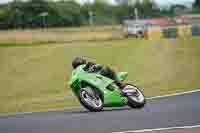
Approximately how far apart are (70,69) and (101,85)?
17.6m

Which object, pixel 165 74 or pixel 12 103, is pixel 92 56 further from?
pixel 12 103

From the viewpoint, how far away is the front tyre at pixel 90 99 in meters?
12.6

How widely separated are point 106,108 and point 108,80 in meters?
1.22

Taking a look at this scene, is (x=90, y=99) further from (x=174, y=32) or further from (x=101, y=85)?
(x=174, y=32)

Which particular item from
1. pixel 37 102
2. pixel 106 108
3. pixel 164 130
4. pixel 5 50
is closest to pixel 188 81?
pixel 37 102

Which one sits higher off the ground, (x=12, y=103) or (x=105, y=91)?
(x=105, y=91)

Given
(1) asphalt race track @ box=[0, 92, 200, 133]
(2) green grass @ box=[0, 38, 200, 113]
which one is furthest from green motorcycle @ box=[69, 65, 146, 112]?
(2) green grass @ box=[0, 38, 200, 113]

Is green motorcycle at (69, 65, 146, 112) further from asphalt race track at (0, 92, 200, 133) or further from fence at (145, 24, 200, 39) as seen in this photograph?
fence at (145, 24, 200, 39)

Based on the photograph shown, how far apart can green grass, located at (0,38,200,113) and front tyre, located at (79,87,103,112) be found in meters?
4.19

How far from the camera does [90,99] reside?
12.7m

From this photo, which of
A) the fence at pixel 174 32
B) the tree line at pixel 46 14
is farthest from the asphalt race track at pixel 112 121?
the tree line at pixel 46 14

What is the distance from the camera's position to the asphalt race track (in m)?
10.1

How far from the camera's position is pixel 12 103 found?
2058 cm

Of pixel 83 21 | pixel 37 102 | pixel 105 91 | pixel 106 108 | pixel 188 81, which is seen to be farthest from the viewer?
pixel 83 21
